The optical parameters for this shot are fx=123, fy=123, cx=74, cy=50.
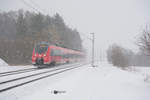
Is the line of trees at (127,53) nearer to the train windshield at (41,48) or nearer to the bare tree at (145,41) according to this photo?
the bare tree at (145,41)

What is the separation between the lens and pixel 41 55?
1617cm

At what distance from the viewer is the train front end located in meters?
16.0

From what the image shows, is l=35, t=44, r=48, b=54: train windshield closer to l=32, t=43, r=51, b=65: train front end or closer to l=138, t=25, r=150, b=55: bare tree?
l=32, t=43, r=51, b=65: train front end

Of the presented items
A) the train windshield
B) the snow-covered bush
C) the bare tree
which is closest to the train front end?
the train windshield

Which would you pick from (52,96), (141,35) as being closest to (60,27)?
(141,35)

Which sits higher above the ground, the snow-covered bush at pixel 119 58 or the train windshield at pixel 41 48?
the train windshield at pixel 41 48

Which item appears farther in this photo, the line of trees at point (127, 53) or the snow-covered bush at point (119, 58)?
the snow-covered bush at point (119, 58)

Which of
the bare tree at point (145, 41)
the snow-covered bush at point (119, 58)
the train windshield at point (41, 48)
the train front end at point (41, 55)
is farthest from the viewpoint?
the snow-covered bush at point (119, 58)

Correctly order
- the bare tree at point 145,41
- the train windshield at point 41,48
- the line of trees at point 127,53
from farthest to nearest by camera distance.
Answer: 1. the train windshield at point 41,48
2. the line of trees at point 127,53
3. the bare tree at point 145,41

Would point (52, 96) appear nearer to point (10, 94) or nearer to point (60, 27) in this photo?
point (10, 94)

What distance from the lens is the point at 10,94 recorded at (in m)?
5.25

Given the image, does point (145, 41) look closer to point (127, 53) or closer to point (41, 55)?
point (41, 55)

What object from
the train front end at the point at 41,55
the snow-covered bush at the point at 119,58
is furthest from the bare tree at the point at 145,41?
the snow-covered bush at the point at 119,58

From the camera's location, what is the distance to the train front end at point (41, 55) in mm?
16047
